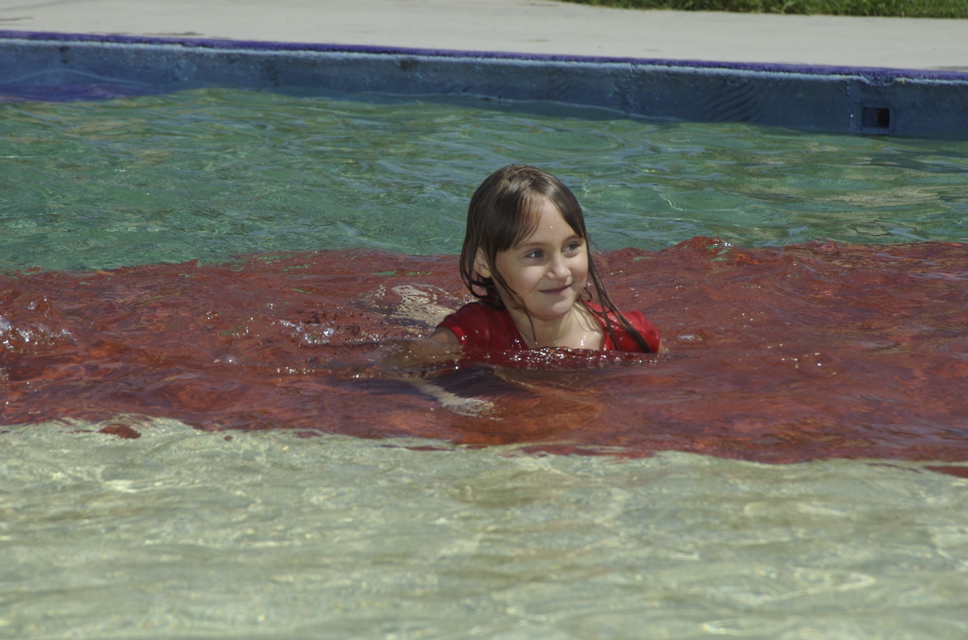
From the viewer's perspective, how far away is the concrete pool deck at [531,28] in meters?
8.84

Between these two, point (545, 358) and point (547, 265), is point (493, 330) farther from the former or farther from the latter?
point (547, 265)

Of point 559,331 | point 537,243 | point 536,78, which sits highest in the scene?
point 536,78

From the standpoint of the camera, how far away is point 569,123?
8195mm

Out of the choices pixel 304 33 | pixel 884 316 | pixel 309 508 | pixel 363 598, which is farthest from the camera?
pixel 304 33

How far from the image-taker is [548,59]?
8586 mm

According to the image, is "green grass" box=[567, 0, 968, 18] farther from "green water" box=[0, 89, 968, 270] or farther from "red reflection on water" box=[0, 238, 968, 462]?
"red reflection on water" box=[0, 238, 968, 462]

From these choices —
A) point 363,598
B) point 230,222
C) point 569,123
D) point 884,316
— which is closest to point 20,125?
point 230,222

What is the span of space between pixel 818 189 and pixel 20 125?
5503mm

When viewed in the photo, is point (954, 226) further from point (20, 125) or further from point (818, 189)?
point (20, 125)

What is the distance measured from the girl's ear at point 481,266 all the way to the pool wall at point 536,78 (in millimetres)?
4922

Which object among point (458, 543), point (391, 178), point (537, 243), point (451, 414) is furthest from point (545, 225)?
point (391, 178)

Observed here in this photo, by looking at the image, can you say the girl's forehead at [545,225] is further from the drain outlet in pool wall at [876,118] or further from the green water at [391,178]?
the drain outlet in pool wall at [876,118]

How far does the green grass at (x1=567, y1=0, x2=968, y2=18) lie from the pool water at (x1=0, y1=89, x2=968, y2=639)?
5281mm

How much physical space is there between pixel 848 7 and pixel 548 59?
5049mm
